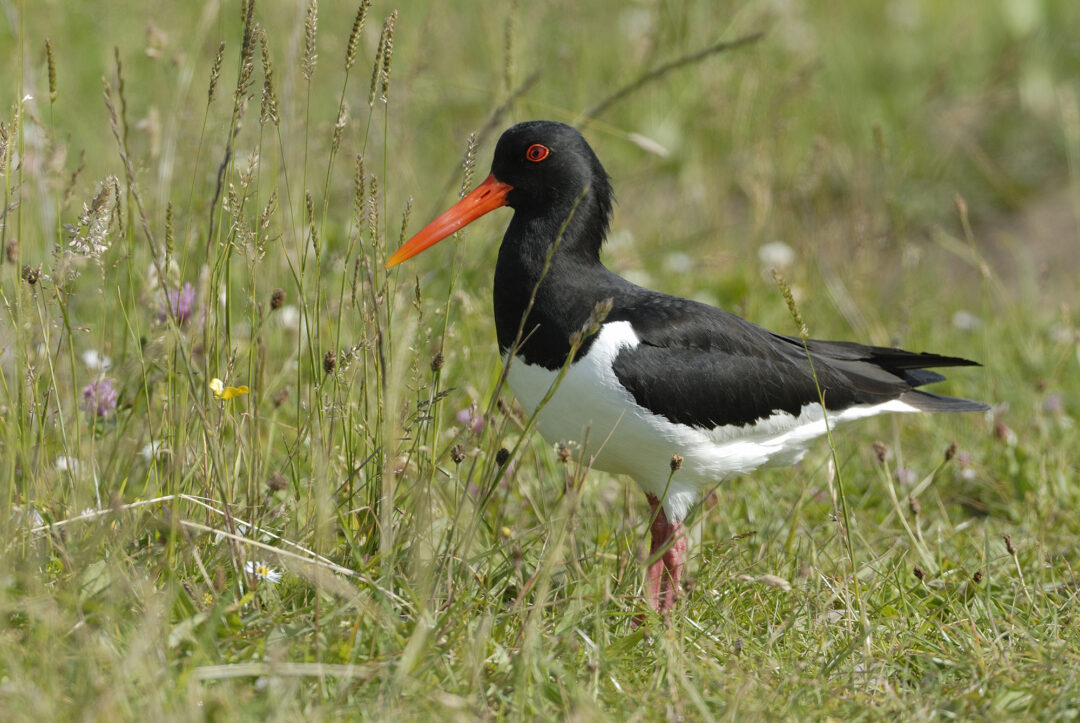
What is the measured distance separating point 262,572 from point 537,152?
163cm

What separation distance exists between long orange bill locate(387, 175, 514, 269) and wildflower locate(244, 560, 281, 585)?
104 centimetres

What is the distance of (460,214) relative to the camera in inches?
143

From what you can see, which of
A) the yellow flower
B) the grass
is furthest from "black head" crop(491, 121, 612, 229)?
the yellow flower

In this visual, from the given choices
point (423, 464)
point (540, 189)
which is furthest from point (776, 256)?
point (423, 464)

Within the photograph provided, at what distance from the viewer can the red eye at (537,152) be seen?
12.0 ft

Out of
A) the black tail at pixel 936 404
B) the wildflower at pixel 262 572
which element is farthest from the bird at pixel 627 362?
the wildflower at pixel 262 572

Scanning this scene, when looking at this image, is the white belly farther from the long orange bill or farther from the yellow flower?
the yellow flower

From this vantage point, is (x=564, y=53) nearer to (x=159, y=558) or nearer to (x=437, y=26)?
(x=437, y=26)

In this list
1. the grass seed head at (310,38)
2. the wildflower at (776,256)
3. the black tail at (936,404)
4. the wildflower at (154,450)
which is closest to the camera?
the grass seed head at (310,38)

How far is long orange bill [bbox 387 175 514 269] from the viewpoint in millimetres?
3533

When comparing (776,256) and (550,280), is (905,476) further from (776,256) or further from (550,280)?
(776,256)

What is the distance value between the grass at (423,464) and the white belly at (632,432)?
177 millimetres

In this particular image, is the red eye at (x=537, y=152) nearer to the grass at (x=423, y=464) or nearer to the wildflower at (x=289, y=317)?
the grass at (x=423, y=464)

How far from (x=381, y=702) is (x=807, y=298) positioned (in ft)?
13.3
